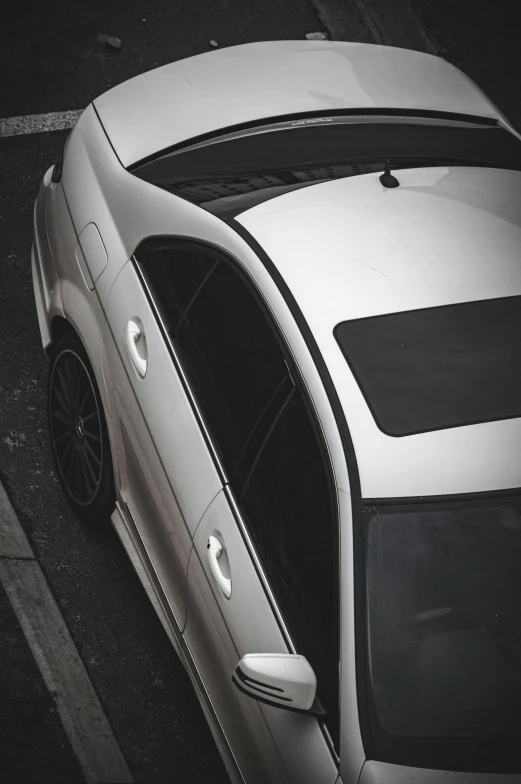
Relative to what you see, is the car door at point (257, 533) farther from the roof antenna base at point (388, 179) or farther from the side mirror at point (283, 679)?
the roof antenna base at point (388, 179)

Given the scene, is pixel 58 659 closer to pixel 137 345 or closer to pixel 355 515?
pixel 137 345

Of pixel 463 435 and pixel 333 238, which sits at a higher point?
pixel 333 238

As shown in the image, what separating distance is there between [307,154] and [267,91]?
591 millimetres

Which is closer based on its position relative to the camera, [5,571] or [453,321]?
[453,321]

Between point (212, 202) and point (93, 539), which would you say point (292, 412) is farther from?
point (93, 539)

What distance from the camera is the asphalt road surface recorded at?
11.8 feet

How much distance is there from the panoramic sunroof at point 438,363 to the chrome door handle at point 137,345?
0.85 m

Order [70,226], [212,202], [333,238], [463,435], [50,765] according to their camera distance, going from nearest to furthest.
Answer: [463,435]
[333,238]
[212,202]
[50,765]
[70,226]

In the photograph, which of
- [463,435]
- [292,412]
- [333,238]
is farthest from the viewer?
[333,238]

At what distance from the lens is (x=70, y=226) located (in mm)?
3748

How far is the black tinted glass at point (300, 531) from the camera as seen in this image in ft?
8.44

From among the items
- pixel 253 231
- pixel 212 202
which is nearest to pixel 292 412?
pixel 253 231

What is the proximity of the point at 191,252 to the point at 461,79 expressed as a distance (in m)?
1.87

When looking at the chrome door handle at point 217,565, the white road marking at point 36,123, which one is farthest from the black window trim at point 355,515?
the white road marking at point 36,123
